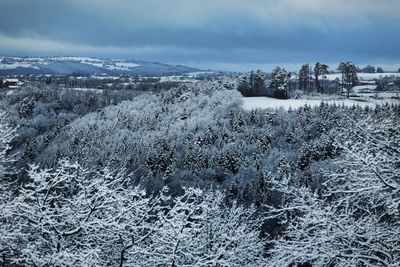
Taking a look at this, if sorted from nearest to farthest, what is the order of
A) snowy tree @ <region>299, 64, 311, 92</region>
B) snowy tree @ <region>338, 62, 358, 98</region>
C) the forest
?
the forest → snowy tree @ <region>338, 62, 358, 98</region> → snowy tree @ <region>299, 64, 311, 92</region>

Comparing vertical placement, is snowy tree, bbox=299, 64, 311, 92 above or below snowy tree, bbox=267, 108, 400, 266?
above

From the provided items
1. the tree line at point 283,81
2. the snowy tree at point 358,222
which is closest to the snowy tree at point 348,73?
the tree line at point 283,81

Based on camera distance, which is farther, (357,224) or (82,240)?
(82,240)

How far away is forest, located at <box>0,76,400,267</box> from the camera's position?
6887 mm

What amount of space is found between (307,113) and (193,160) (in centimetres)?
3914

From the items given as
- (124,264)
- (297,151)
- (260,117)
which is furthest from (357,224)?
(260,117)

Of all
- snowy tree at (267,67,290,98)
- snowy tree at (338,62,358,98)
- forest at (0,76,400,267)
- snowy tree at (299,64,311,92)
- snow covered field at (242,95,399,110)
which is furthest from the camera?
snowy tree at (299,64,311,92)

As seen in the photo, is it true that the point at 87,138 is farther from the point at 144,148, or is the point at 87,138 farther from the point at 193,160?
the point at 193,160

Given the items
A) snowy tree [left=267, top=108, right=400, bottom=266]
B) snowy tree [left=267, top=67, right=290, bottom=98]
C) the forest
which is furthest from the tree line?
snowy tree [left=267, top=108, right=400, bottom=266]

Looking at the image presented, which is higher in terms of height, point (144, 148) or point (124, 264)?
point (124, 264)

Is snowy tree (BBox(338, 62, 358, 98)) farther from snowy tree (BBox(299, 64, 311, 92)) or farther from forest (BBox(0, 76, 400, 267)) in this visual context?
snowy tree (BBox(299, 64, 311, 92))

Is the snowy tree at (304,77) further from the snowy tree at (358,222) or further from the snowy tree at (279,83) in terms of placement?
the snowy tree at (358,222)

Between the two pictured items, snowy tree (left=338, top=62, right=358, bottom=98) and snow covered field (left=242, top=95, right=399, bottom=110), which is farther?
snow covered field (left=242, top=95, right=399, bottom=110)

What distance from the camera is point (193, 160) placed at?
103500 mm
